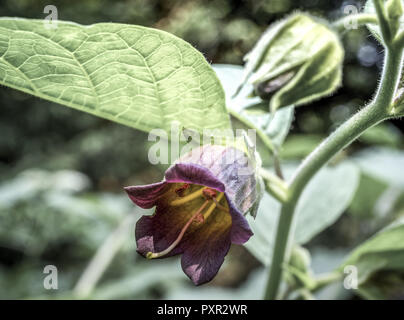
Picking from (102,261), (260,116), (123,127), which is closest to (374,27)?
(260,116)

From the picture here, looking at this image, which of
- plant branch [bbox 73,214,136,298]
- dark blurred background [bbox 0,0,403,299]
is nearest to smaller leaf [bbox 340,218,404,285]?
plant branch [bbox 73,214,136,298]

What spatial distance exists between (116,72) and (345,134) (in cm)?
25

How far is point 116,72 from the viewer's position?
1.61 ft

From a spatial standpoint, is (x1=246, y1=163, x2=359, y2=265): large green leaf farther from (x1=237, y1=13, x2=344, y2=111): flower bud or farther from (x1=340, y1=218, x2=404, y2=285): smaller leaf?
(x1=237, y1=13, x2=344, y2=111): flower bud

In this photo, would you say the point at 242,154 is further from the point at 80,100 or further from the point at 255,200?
the point at 80,100

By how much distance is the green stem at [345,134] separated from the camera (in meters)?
0.48

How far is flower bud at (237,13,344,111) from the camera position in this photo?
54 cm

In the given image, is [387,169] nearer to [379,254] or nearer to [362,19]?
[379,254]

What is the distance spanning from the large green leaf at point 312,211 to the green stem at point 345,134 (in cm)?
18

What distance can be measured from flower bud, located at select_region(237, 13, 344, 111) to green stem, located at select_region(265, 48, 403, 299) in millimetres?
62

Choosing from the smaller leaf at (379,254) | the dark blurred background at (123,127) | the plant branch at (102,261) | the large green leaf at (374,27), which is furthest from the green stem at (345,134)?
the dark blurred background at (123,127)

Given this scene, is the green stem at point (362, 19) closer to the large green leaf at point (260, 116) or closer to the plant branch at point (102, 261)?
the large green leaf at point (260, 116)
